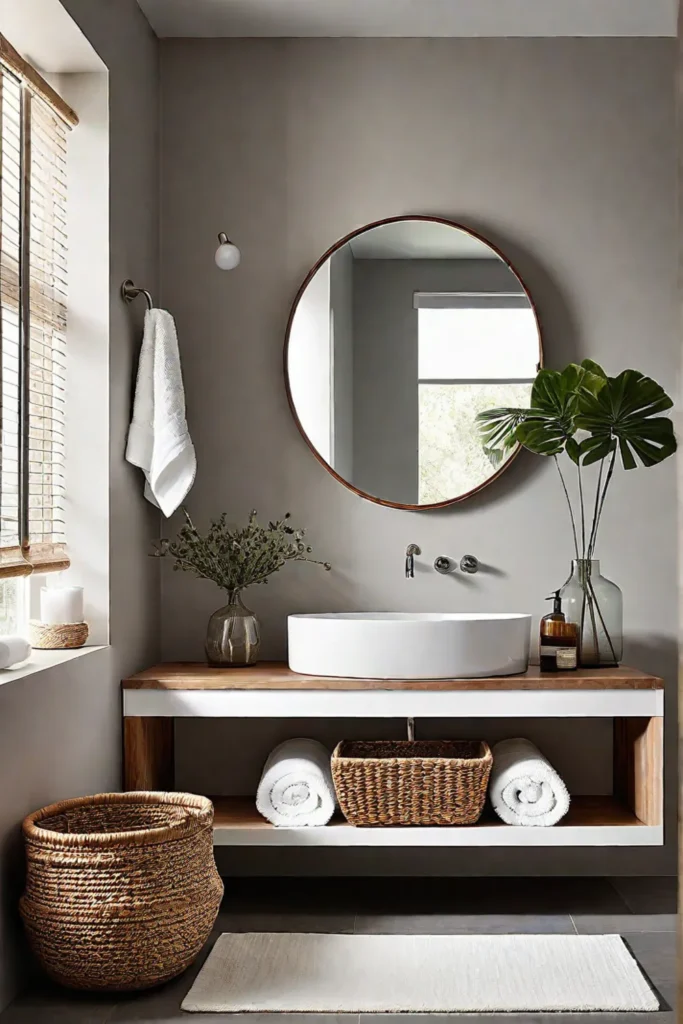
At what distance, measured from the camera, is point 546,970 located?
7.98 feet

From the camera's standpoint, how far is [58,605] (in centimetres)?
257

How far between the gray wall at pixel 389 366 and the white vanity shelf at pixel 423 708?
2.28 ft

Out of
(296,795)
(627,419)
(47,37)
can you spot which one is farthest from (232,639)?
(47,37)

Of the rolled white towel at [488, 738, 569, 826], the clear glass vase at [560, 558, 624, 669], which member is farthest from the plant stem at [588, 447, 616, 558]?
the rolled white towel at [488, 738, 569, 826]

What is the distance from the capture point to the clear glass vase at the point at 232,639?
2.98 meters

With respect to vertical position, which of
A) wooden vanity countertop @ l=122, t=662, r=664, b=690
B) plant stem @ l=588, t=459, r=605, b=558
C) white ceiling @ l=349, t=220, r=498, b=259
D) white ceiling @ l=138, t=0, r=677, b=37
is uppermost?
white ceiling @ l=138, t=0, r=677, b=37

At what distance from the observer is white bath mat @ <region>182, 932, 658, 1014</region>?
7.42ft

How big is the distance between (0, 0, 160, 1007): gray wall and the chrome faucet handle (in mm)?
927

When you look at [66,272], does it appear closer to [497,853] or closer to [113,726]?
[113,726]

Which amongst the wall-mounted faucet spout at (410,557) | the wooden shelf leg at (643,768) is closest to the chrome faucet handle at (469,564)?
the wall-mounted faucet spout at (410,557)

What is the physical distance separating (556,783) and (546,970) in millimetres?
478

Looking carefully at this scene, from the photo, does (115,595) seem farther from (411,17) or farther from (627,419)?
(411,17)

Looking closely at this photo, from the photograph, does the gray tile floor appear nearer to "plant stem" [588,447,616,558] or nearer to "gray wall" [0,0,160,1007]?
"gray wall" [0,0,160,1007]

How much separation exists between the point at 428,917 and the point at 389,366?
157 cm
